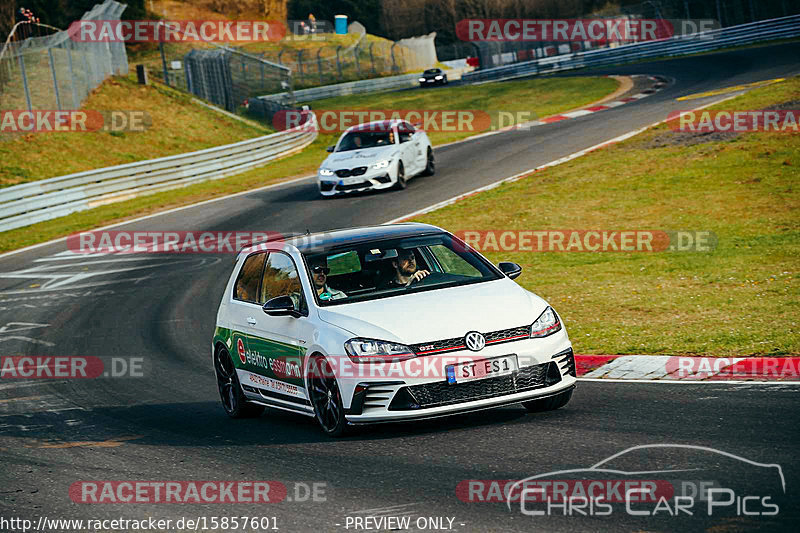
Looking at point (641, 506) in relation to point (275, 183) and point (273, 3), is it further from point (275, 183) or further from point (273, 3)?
point (273, 3)

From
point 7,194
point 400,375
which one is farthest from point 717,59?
point 400,375

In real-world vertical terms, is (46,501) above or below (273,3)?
below

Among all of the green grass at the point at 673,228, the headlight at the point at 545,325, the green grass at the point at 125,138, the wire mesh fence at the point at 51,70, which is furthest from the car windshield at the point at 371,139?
the headlight at the point at 545,325

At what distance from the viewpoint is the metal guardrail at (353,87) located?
6644 centimetres

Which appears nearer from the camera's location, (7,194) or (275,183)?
(7,194)

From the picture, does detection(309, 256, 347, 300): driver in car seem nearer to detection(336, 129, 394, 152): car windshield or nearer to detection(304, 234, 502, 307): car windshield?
detection(304, 234, 502, 307): car windshield

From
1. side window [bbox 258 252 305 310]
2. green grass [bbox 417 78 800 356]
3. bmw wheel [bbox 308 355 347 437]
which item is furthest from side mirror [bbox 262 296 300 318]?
green grass [bbox 417 78 800 356]

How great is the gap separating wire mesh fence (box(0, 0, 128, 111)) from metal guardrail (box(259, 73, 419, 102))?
2115 centimetres

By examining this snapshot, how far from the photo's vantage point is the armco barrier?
2756 cm

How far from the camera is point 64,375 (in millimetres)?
13188

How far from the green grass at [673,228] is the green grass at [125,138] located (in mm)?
16000

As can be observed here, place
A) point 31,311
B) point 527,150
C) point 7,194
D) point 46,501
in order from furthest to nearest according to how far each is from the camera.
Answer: point 527,150
point 7,194
point 31,311
point 46,501

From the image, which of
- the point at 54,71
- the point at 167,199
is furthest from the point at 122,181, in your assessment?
the point at 54,71

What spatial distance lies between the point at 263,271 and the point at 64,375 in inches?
180
